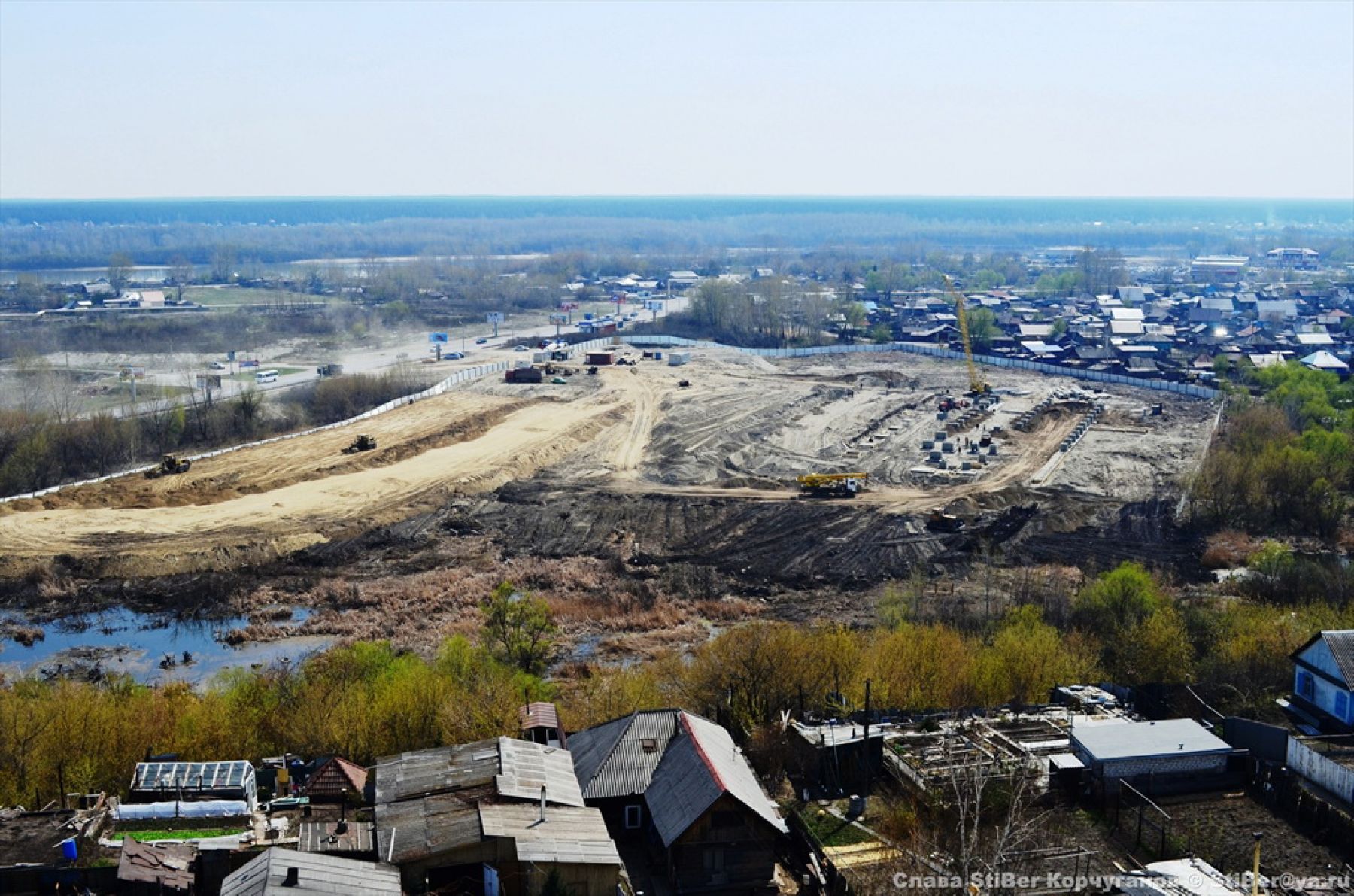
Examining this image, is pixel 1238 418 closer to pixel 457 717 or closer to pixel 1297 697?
pixel 1297 697

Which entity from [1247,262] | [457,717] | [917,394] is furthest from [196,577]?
[1247,262]

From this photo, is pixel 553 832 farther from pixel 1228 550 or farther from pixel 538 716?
pixel 1228 550

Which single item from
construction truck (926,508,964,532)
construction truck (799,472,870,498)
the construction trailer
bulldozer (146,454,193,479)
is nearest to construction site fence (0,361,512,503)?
bulldozer (146,454,193,479)

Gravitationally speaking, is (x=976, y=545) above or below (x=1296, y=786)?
below

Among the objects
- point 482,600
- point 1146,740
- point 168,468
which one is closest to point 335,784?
point 1146,740

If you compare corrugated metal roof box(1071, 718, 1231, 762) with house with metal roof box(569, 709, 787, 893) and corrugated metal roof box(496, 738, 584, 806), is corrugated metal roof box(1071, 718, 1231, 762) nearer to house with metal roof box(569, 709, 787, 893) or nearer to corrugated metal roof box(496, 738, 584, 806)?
house with metal roof box(569, 709, 787, 893)

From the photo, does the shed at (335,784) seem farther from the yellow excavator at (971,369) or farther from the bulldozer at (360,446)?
the yellow excavator at (971,369)
